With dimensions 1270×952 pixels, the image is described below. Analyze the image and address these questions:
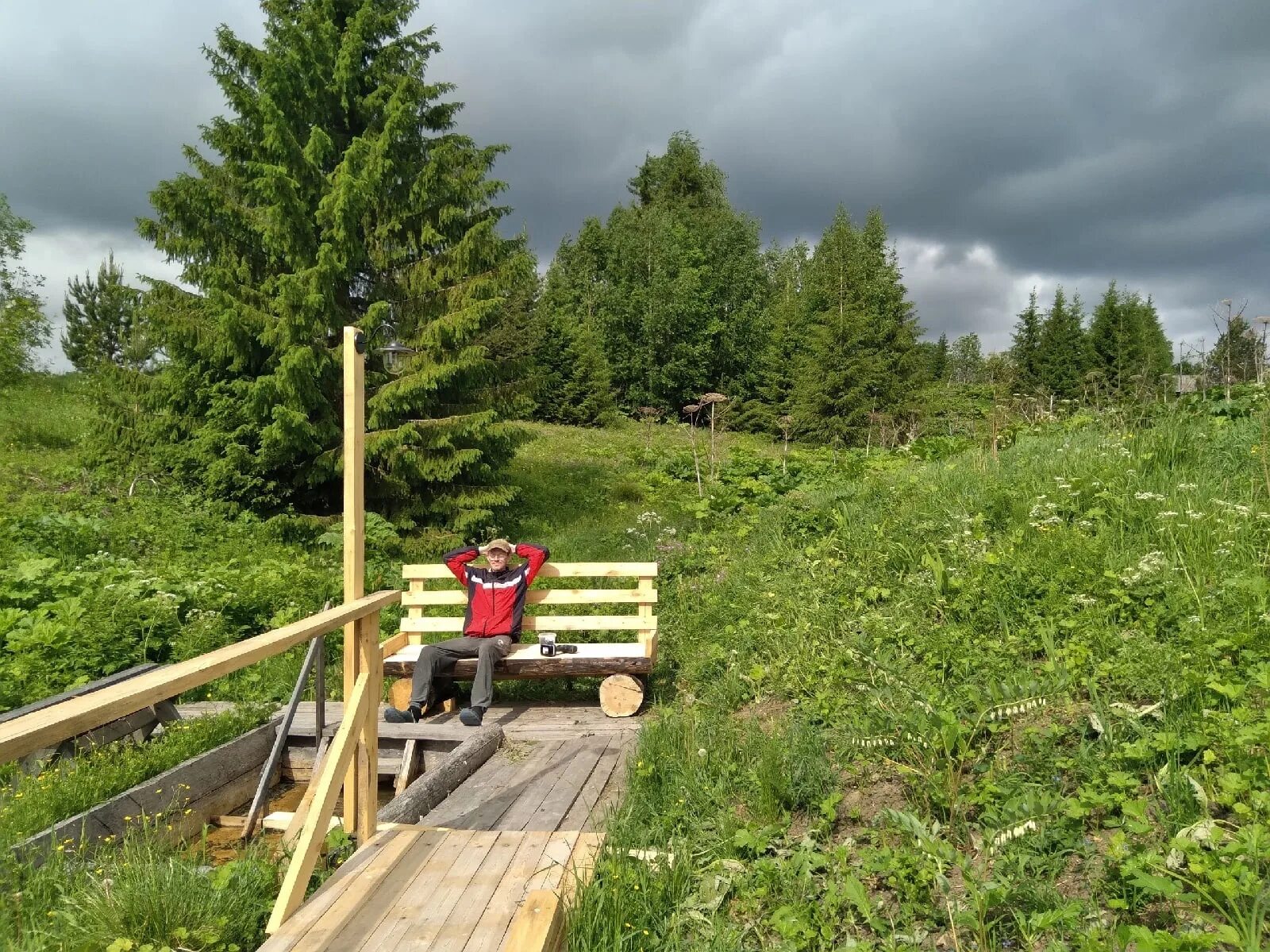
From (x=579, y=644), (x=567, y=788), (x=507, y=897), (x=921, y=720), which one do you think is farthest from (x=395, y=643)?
(x=921, y=720)

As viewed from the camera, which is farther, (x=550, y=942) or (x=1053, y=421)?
(x=1053, y=421)

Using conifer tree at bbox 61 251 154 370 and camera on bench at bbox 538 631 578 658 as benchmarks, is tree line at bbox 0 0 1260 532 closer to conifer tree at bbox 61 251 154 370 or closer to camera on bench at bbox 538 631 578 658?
camera on bench at bbox 538 631 578 658

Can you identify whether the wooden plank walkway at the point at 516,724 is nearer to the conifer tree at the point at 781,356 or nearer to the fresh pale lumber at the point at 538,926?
the fresh pale lumber at the point at 538,926

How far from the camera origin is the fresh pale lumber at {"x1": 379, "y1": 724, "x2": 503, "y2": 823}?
394 cm

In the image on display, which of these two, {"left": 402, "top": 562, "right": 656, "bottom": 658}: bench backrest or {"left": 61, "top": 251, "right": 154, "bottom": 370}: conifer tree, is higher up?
{"left": 61, "top": 251, "right": 154, "bottom": 370}: conifer tree

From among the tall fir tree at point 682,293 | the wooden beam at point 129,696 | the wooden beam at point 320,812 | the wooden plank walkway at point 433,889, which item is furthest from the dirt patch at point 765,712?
the tall fir tree at point 682,293

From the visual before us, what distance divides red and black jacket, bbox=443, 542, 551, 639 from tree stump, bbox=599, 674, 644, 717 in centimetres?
95

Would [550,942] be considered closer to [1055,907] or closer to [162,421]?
[1055,907]

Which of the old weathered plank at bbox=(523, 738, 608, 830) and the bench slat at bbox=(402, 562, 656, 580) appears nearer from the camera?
the old weathered plank at bbox=(523, 738, 608, 830)

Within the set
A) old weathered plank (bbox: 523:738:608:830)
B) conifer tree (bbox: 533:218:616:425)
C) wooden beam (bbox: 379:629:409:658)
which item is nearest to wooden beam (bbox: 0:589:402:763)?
old weathered plank (bbox: 523:738:608:830)

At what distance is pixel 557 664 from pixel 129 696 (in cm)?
445

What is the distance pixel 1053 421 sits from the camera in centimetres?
988

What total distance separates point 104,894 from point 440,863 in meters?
1.17

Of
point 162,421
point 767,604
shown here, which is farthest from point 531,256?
point 767,604
